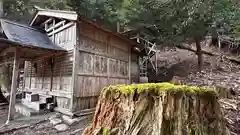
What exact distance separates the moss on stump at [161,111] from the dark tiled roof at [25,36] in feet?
17.4

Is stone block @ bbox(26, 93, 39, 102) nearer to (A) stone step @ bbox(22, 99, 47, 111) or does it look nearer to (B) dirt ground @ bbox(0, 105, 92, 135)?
(A) stone step @ bbox(22, 99, 47, 111)

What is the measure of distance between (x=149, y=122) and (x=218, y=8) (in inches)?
287

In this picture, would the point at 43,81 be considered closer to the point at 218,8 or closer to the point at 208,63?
the point at 218,8

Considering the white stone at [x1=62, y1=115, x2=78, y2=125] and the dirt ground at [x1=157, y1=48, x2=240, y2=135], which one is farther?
the dirt ground at [x1=157, y1=48, x2=240, y2=135]

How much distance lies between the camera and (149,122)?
7.57 feet

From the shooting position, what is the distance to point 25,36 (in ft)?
25.0

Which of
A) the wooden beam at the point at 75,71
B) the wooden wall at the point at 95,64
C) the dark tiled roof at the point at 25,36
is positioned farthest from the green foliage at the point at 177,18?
the dark tiled roof at the point at 25,36

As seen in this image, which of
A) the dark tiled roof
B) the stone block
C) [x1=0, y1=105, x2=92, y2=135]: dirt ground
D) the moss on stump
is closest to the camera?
the moss on stump

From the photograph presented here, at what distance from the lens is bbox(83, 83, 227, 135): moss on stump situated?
2.24 metres

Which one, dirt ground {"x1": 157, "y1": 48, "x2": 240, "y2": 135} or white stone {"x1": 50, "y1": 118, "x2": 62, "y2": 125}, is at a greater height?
dirt ground {"x1": 157, "y1": 48, "x2": 240, "y2": 135}

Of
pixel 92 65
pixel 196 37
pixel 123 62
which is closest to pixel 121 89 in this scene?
pixel 92 65

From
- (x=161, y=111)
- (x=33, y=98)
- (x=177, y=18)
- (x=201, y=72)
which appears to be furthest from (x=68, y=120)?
(x=201, y=72)

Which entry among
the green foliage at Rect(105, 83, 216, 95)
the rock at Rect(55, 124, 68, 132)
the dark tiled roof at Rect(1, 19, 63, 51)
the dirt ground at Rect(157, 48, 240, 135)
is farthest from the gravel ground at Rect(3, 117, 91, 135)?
the dirt ground at Rect(157, 48, 240, 135)

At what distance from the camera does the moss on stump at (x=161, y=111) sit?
224 centimetres
